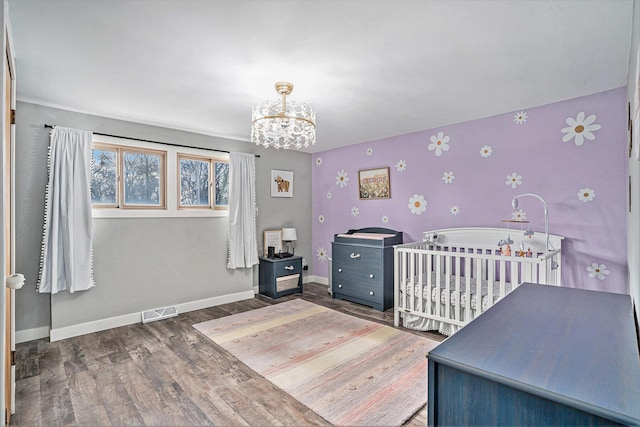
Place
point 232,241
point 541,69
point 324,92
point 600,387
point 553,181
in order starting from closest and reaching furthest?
1. point 600,387
2. point 541,69
3. point 324,92
4. point 553,181
5. point 232,241

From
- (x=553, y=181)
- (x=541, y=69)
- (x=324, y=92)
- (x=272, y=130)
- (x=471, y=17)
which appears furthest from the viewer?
(x=553, y=181)

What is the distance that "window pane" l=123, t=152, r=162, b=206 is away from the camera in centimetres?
365

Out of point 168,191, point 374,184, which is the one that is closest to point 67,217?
point 168,191

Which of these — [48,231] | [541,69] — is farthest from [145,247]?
[541,69]

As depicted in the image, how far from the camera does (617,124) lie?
2.70m

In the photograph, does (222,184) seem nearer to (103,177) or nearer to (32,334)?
(103,177)

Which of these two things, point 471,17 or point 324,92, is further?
point 324,92

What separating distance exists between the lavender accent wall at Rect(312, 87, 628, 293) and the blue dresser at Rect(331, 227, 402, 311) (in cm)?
45

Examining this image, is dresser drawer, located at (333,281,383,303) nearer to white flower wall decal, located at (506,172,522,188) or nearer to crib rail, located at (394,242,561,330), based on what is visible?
crib rail, located at (394,242,561,330)

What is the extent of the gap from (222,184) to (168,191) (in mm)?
745

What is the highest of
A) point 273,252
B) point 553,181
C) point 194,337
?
point 553,181

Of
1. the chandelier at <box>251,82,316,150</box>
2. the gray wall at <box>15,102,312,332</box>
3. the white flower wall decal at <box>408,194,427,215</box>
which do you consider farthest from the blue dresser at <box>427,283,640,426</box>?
the gray wall at <box>15,102,312,332</box>

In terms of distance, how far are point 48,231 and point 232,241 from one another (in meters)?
1.94

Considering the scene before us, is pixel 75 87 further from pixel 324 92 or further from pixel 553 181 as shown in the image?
pixel 553 181
